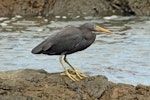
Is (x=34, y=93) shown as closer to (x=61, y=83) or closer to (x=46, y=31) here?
(x=61, y=83)

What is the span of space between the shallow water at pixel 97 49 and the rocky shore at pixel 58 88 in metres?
3.37

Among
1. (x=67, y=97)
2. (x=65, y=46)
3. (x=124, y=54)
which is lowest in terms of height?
(x=124, y=54)

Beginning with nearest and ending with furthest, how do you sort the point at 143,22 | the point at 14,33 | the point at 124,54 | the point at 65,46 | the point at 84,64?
the point at 65,46, the point at 84,64, the point at 124,54, the point at 14,33, the point at 143,22

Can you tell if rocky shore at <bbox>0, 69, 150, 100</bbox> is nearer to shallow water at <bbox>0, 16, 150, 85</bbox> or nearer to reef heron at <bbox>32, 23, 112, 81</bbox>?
reef heron at <bbox>32, 23, 112, 81</bbox>

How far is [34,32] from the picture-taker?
1648cm

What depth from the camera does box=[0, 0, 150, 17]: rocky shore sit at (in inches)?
750

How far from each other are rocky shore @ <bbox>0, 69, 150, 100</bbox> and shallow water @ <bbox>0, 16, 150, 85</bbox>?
337cm

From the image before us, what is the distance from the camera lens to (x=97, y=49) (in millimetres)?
13984

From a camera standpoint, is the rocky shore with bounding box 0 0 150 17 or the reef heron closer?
the reef heron

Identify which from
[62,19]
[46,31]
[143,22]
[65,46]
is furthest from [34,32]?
[65,46]

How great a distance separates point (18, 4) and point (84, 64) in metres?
7.38

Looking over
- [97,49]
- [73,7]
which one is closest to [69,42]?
[97,49]

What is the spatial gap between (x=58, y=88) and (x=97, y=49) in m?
7.34

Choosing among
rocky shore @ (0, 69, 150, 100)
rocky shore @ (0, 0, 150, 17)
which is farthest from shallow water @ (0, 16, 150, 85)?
rocky shore @ (0, 69, 150, 100)
